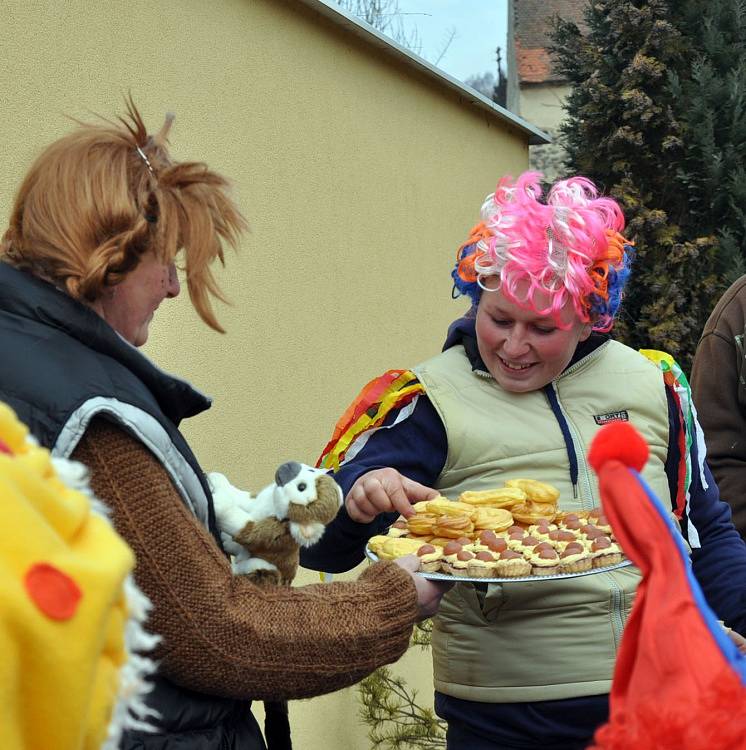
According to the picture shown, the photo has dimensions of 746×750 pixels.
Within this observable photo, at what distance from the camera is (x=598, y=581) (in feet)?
7.60

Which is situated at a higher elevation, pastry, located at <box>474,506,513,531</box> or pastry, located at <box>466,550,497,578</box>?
pastry, located at <box>474,506,513,531</box>

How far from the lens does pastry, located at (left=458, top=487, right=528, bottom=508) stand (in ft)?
7.53

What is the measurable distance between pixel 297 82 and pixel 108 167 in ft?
9.46

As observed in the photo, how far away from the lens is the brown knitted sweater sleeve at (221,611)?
1.56 metres

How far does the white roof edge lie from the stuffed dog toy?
9.99 feet

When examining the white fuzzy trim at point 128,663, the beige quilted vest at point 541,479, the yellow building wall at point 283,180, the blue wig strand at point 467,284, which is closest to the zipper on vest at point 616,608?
the beige quilted vest at point 541,479

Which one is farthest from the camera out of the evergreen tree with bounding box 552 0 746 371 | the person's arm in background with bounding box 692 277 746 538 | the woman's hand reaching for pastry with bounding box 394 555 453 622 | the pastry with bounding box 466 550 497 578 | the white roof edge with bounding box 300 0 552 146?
the evergreen tree with bounding box 552 0 746 371

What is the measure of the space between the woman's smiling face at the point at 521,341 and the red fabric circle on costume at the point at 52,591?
1.68 m

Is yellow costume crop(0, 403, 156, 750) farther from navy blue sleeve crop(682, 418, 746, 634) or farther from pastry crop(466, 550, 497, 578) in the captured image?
navy blue sleeve crop(682, 418, 746, 634)

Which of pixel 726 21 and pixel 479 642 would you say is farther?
pixel 726 21

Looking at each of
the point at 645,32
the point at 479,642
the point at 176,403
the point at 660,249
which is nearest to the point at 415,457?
the point at 479,642

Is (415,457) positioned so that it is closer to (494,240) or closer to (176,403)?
(494,240)

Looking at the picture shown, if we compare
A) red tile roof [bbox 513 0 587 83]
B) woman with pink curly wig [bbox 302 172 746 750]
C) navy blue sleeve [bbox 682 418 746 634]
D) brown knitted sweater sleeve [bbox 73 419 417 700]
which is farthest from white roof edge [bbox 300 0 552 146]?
red tile roof [bbox 513 0 587 83]

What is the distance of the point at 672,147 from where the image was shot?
7895 millimetres
